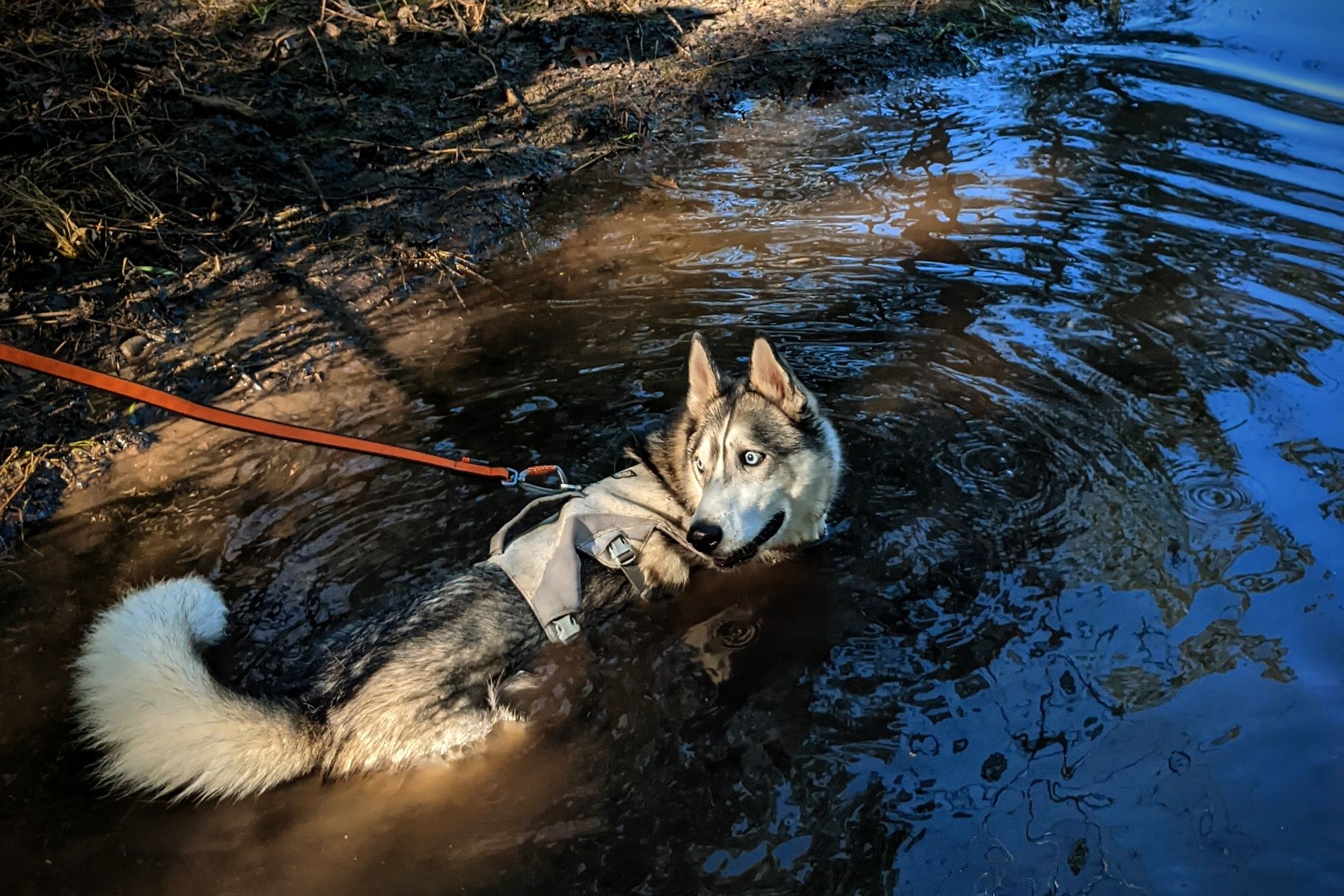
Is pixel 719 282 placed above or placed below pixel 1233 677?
above

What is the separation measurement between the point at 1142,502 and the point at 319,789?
4.63 meters

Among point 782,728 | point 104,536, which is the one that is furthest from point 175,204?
point 782,728

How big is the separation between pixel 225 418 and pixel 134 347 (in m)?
3.46

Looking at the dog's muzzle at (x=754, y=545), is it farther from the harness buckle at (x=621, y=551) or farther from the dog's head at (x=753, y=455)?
the harness buckle at (x=621, y=551)

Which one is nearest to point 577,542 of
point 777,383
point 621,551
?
point 621,551

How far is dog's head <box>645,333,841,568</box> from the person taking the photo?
4.07 metres

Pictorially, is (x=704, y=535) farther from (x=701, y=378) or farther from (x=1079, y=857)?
(x=1079, y=857)

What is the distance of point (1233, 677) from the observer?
12.2 feet

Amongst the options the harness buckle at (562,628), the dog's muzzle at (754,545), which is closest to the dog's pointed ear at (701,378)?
the dog's muzzle at (754,545)

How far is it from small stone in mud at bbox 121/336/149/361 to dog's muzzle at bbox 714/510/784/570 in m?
4.86

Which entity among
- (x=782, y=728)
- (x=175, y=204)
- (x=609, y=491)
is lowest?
(x=782, y=728)

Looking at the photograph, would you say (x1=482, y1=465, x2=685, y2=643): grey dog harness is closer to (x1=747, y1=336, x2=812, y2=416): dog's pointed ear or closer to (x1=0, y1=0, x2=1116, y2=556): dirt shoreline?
(x1=747, y1=336, x2=812, y2=416): dog's pointed ear

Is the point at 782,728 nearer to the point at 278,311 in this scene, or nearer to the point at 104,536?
the point at 104,536

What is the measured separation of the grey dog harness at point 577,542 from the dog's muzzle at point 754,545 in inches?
11.4
